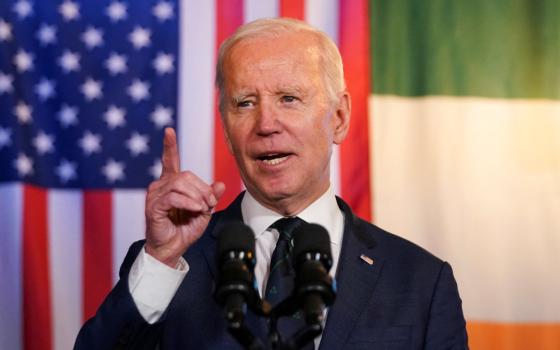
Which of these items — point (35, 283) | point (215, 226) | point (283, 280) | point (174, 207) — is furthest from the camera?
point (35, 283)

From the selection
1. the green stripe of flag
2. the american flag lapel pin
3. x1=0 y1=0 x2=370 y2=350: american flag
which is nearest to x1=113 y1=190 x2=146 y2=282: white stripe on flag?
x1=0 y1=0 x2=370 y2=350: american flag

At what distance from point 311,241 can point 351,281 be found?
25.0 inches

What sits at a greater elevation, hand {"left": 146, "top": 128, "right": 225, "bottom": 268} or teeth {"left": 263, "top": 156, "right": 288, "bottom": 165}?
teeth {"left": 263, "top": 156, "right": 288, "bottom": 165}

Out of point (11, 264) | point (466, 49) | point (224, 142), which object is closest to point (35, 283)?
point (11, 264)

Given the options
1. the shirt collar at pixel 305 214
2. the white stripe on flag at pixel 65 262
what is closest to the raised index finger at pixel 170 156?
the shirt collar at pixel 305 214

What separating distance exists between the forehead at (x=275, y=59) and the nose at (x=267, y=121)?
62 millimetres

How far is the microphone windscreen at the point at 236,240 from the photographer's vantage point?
1.18 metres

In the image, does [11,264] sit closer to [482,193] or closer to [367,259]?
[367,259]

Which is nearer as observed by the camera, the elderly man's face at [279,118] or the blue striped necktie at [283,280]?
the blue striped necktie at [283,280]

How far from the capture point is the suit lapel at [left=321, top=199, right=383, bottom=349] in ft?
5.63

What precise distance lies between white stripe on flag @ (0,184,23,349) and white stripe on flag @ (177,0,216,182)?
584 mm

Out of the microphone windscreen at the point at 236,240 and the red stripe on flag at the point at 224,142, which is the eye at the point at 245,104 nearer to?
the microphone windscreen at the point at 236,240

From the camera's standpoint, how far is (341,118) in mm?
2029

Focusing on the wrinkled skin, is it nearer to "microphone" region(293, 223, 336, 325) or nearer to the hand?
the hand
